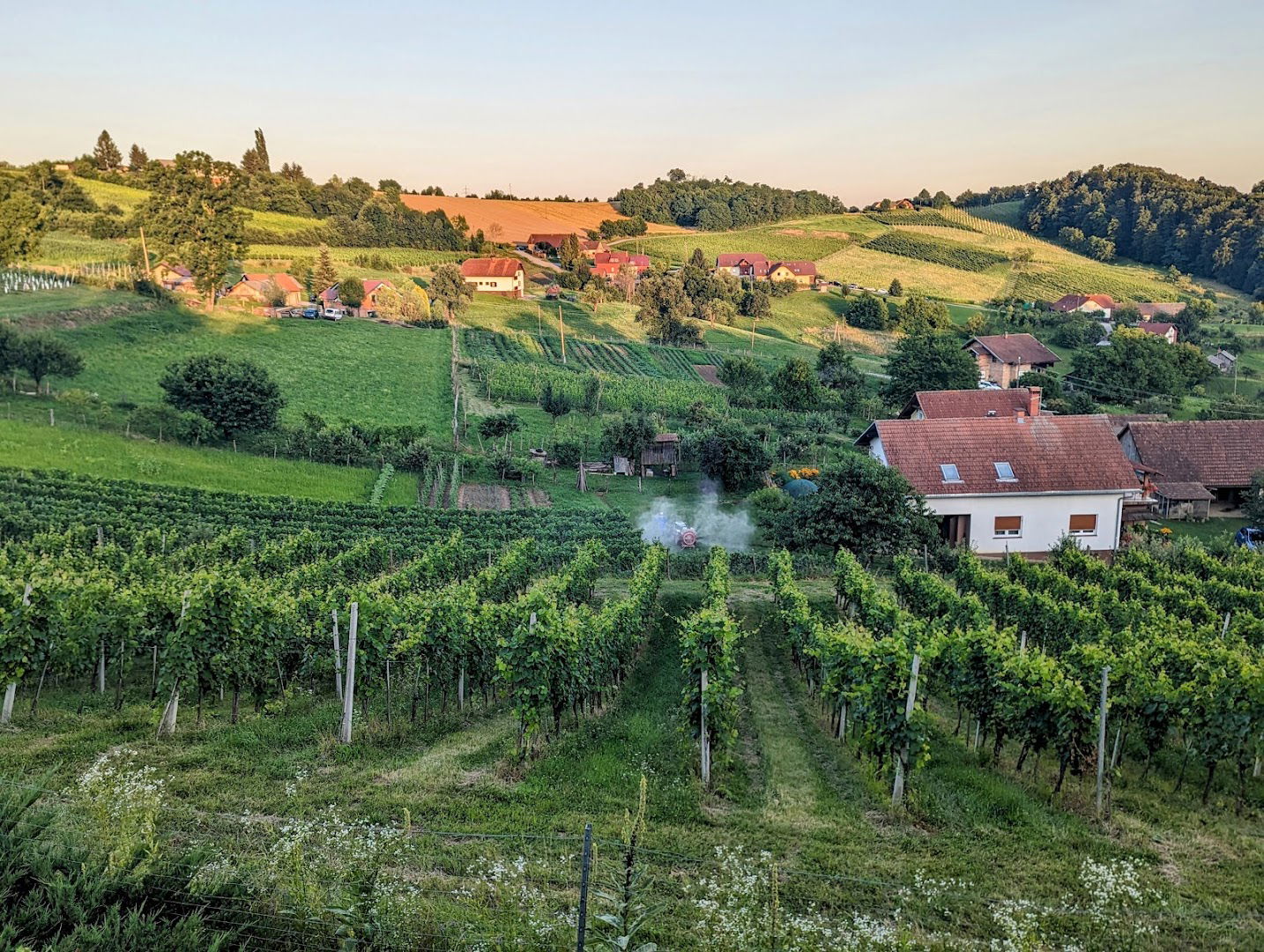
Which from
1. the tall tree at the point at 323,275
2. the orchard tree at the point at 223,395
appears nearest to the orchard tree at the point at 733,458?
the orchard tree at the point at 223,395

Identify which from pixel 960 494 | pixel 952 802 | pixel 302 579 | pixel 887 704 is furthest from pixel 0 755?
pixel 960 494

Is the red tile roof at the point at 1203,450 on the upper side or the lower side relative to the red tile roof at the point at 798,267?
lower

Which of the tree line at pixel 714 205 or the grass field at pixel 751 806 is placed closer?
the grass field at pixel 751 806

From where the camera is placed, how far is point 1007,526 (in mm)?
32312

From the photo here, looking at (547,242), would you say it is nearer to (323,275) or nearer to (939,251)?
(323,275)

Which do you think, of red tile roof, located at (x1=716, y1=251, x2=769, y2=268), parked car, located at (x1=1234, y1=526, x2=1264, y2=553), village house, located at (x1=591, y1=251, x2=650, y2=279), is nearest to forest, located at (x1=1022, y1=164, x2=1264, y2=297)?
red tile roof, located at (x1=716, y1=251, x2=769, y2=268)

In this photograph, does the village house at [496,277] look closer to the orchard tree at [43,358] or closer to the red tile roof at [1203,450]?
the orchard tree at [43,358]

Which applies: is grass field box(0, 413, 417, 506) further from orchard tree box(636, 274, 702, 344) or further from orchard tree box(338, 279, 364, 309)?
orchard tree box(636, 274, 702, 344)

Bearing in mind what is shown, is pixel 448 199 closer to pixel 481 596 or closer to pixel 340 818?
pixel 481 596

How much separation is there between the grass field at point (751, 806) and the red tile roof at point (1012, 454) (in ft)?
64.2

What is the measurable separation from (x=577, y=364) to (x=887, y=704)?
5925cm

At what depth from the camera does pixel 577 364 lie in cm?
6938

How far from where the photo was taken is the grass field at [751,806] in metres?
8.90

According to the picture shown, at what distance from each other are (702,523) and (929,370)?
31.1 m
